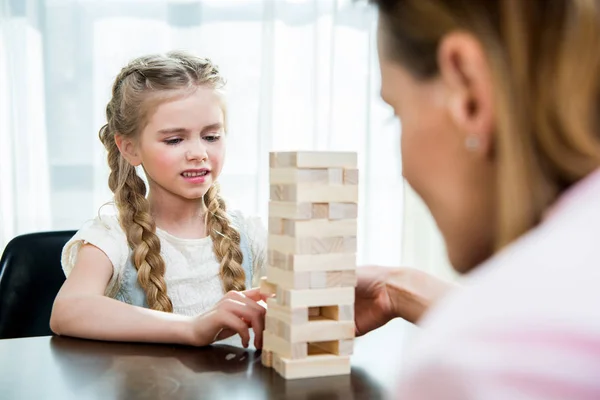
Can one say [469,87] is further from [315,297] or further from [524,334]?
[315,297]

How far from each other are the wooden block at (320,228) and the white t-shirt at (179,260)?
2.56 feet

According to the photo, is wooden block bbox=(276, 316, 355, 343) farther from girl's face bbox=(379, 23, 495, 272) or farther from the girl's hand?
girl's face bbox=(379, 23, 495, 272)

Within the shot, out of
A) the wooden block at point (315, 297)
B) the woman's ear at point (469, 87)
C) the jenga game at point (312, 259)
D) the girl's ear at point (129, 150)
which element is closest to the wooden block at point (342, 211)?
the jenga game at point (312, 259)

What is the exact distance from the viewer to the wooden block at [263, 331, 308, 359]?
1.14m

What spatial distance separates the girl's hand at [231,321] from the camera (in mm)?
1337

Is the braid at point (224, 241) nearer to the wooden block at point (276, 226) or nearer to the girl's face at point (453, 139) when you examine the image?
the wooden block at point (276, 226)

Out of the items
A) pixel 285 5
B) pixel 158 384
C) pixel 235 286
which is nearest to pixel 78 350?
pixel 158 384

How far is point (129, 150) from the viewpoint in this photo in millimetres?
2021

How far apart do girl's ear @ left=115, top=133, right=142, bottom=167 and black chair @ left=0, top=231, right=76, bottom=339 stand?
0.28 m

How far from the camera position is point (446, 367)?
1.35 feet

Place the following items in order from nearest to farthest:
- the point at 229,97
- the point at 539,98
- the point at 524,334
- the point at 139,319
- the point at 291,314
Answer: the point at 524,334 → the point at 539,98 → the point at 291,314 → the point at 139,319 → the point at 229,97

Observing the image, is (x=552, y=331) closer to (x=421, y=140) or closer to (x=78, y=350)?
(x=421, y=140)

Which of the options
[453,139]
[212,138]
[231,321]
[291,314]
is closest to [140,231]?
[212,138]

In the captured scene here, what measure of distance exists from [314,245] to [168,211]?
968 mm
